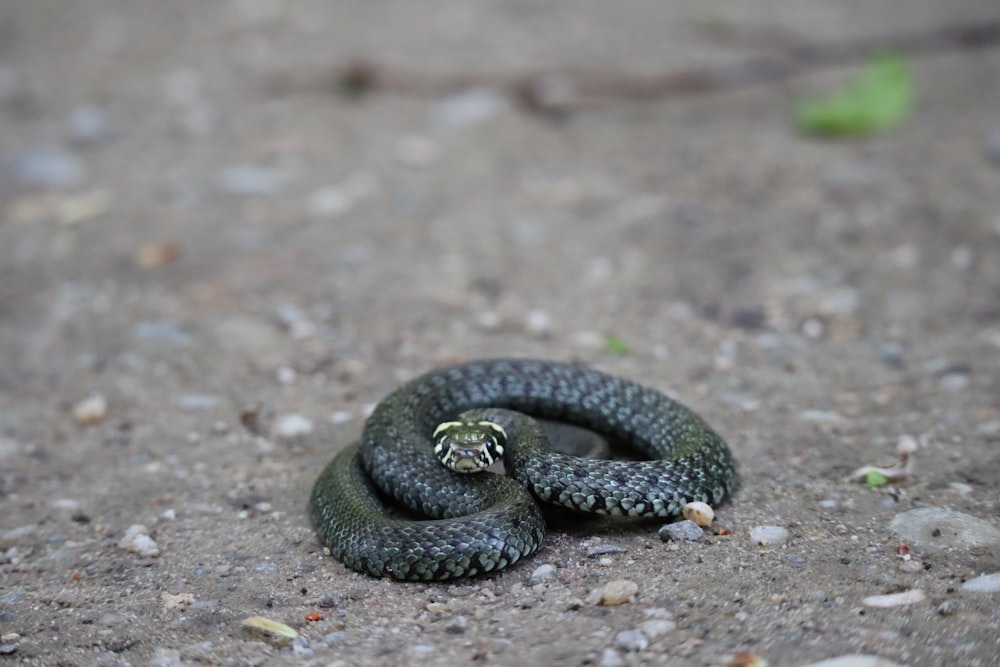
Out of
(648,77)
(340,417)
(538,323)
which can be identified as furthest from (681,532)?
(648,77)

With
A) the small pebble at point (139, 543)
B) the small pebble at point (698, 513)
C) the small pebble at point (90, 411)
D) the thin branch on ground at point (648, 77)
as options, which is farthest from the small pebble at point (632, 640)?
the thin branch on ground at point (648, 77)

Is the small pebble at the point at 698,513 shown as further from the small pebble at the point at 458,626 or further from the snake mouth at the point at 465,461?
the small pebble at the point at 458,626

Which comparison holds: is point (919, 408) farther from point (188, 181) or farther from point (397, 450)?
point (188, 181)

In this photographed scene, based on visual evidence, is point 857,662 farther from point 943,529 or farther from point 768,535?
point 943,529

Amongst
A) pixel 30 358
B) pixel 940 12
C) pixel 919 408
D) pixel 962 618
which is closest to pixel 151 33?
pixel 30 358

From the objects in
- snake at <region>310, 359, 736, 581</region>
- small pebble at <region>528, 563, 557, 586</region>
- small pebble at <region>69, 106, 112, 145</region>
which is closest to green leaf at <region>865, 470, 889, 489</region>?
snake at <region>310, 359, 736, 581</region>

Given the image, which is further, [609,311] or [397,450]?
[609,311]
